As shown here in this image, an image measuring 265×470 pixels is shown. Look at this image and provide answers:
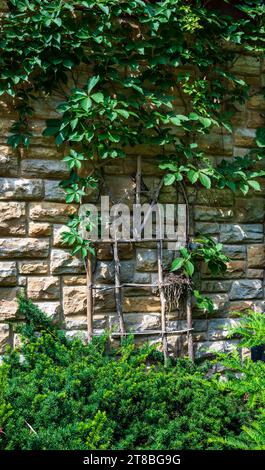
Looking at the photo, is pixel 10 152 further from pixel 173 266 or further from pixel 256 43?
pixel 256 43

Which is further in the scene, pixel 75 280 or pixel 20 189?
pixel 75 280

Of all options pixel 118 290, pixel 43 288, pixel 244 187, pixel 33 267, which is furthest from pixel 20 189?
pixel 244 187

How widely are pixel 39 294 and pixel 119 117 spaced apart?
1.14 meters

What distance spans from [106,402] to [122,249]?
111cm

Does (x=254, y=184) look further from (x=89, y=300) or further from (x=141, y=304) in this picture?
(x=89, y=300)

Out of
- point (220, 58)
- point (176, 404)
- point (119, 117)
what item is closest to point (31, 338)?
point (176, 404)

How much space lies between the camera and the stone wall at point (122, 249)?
2971 millimetres

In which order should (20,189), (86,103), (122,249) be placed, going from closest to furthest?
1. (86,103)
2. (20,189)
3. (122,249)

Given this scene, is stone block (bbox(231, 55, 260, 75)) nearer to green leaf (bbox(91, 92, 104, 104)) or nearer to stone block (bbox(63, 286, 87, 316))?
green leaf (bbox(91, 92, 104, 104))

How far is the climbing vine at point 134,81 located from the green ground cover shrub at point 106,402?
0.63 metres

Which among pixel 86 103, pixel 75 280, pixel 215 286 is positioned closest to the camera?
pixel 86 103

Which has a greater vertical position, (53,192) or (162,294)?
(53,192)

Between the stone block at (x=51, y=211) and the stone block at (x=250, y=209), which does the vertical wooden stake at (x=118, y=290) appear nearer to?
the stone block at (x=51, y=211)

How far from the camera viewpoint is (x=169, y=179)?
3.14m
